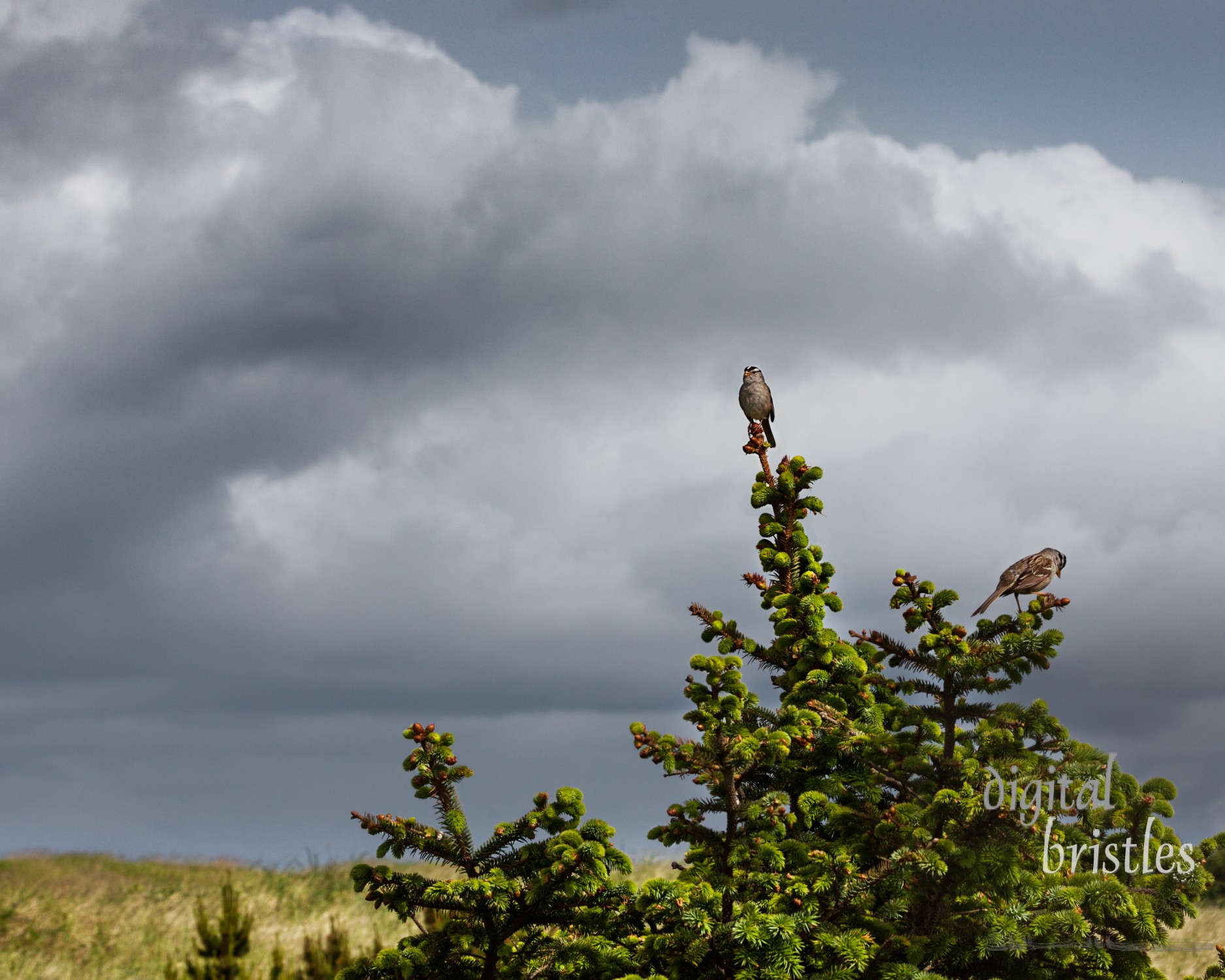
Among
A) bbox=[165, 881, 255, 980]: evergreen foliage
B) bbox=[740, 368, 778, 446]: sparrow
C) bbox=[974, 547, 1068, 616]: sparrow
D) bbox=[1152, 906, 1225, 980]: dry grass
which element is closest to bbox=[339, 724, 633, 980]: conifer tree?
bbox=[974, 547, 1068, 616]: sparrow

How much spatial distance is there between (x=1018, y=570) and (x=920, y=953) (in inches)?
109

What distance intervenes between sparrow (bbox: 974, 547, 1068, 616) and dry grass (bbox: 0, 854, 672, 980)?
14701 mm

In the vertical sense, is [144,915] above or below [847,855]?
below

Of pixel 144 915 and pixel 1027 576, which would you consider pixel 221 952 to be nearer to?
pixel 144 915

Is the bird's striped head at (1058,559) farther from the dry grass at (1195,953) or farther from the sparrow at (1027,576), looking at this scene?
the dry grass at (1195,953)

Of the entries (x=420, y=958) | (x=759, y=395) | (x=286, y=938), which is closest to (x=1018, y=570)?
(x=759, y=395)

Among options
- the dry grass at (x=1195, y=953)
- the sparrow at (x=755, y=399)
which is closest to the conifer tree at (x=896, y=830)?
the sparrow at (x=755, y=399)

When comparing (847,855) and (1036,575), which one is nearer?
(847,855)

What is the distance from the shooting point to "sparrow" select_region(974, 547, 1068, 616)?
7703mm

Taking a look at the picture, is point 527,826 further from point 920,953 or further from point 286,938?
point 286,938

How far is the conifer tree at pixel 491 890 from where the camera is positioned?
6465 mm

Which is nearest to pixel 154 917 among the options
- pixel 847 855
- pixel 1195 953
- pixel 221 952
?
pixel 221 952

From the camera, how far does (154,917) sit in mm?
23062

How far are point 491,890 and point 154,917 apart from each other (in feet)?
66.4
